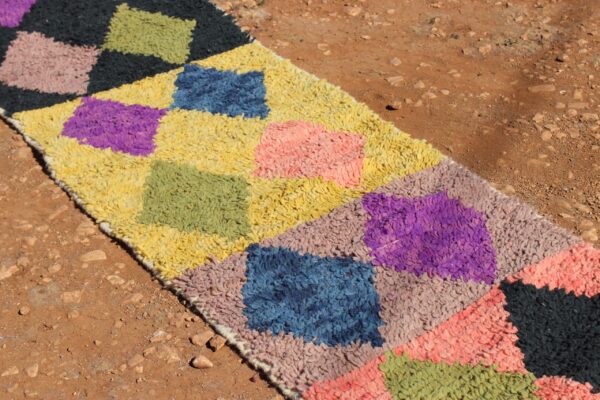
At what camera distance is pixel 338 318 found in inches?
79.0

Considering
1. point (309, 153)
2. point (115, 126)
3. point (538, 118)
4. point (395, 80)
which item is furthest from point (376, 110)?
point (115, 126)

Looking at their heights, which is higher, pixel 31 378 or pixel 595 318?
pixel 595 318

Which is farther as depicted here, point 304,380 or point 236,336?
point 236,336

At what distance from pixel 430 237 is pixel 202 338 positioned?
0.71 m

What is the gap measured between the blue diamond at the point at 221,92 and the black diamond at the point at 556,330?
1.21m

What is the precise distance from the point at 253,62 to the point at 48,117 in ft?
2.71

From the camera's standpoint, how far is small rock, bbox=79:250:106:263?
7.37ft

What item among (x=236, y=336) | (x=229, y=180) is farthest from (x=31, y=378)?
(x=229, y=180)

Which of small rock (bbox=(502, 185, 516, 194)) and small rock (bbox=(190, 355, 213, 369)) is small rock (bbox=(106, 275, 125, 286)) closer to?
small rock (bbox=(190, 355, 213, 369))

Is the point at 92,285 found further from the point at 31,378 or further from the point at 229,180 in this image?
the point at 229,180

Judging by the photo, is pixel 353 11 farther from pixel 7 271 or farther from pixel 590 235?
pixel 7 271

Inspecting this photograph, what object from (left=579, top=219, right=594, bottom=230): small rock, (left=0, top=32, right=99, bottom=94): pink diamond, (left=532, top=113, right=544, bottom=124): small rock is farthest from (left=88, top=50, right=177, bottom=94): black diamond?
(left=579, top=219, right=594, bottom=230): small rock

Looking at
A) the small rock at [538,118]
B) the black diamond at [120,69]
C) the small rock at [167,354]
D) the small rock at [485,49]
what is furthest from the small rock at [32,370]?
the small rock at [485,49]

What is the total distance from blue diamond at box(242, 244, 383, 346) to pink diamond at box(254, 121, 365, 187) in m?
0.39
